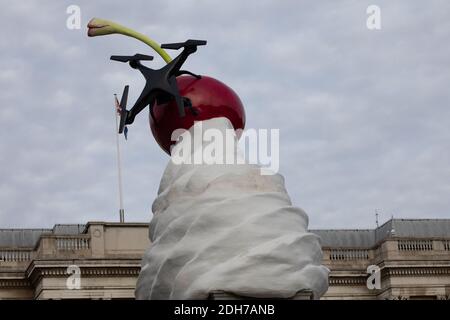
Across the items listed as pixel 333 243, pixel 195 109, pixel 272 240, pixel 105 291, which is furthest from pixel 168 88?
pixel 333 243

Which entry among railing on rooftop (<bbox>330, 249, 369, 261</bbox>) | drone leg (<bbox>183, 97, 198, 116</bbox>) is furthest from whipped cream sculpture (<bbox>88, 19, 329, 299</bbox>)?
railing on rooftop (<bbox>330, 249, 369, 261</bbox>)

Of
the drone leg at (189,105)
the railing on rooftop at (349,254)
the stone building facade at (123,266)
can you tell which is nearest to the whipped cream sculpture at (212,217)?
the drone leg at (189,105)

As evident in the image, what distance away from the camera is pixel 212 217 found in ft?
61.1

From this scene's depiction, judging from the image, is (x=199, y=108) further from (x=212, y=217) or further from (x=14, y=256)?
(x=14, y=256)

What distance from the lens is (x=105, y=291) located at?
162 ft

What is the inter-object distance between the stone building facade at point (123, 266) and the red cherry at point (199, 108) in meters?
29.4

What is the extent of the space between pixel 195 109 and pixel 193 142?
52cm

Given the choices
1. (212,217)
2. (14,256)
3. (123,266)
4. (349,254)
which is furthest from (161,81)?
(349,254)

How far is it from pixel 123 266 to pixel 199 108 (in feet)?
100

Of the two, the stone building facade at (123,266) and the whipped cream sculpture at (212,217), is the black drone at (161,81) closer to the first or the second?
the whipped cream sculpture at (212,217)

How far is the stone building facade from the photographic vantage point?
162ft

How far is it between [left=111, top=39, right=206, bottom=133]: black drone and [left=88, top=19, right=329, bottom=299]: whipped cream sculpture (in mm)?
16
